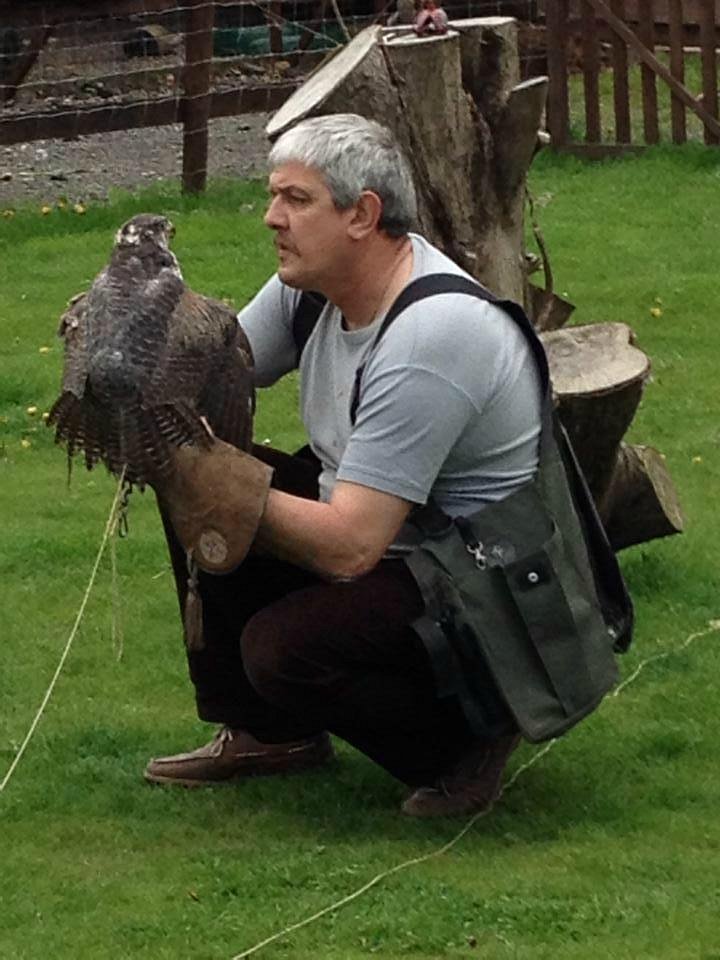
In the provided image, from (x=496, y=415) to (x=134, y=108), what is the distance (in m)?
7.65

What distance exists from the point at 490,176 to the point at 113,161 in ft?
27.3

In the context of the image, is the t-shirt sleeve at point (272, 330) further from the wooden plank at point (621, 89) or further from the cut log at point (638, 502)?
the wooden plank at point (621, 89)

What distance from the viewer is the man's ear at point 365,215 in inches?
158

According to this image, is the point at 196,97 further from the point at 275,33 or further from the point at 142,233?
the point at 142,233

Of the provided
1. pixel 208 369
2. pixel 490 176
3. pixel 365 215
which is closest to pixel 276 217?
pixel 365 215

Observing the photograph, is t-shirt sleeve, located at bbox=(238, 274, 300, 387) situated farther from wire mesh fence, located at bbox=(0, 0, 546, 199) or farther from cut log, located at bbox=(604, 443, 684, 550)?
wire mesh fence, located at bbox=(0, 0, 546, 199)

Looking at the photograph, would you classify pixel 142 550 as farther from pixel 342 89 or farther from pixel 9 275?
pixel 9 275

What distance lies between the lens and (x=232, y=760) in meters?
4.66

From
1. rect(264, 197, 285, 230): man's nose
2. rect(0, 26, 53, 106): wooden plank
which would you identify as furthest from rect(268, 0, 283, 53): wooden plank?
rect(264, 197, 285, 230): man's nose

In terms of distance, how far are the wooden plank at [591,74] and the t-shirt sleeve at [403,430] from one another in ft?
27.7

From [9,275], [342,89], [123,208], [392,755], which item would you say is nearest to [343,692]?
[392,755]

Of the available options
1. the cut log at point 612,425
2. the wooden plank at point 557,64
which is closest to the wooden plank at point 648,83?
the wooden plank at point 557,64

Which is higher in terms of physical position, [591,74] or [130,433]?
[130,433]

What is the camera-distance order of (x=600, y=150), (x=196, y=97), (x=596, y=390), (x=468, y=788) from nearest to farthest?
(x=468, y=788) < (x=596, y=390) < (x=196, y=97) < (x=600, y=150)
